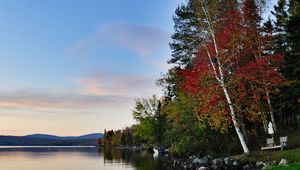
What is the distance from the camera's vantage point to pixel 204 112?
34438 mm

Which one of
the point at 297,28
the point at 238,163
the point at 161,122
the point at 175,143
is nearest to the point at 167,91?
the point at 161,122

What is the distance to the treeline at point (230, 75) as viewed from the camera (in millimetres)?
34531

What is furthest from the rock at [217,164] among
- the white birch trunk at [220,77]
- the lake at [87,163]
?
the lake at [87,163]

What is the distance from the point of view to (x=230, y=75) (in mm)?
35188

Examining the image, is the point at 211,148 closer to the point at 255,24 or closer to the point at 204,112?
the point at 204,112

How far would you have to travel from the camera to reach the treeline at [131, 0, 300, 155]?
113 feet

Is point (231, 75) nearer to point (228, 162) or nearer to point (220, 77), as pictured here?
point (220, 77)

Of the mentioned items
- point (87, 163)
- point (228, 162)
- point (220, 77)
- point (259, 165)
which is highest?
point (220, 77)

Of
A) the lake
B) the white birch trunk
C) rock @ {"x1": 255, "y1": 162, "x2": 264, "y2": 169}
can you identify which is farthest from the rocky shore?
the lake

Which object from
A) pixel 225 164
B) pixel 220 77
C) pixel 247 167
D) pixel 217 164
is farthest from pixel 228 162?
pixel 220 77

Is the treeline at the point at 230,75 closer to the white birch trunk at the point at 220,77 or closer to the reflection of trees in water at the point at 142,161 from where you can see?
the white birch trunk at the point at 220,77

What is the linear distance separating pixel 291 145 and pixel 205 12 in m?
14.7

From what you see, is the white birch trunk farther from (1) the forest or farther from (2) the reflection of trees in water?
(2) the reflection of trees in water

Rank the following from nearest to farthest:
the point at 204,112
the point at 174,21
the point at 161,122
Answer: the point at 204,112
the point at 174,21
the point at 161,122
